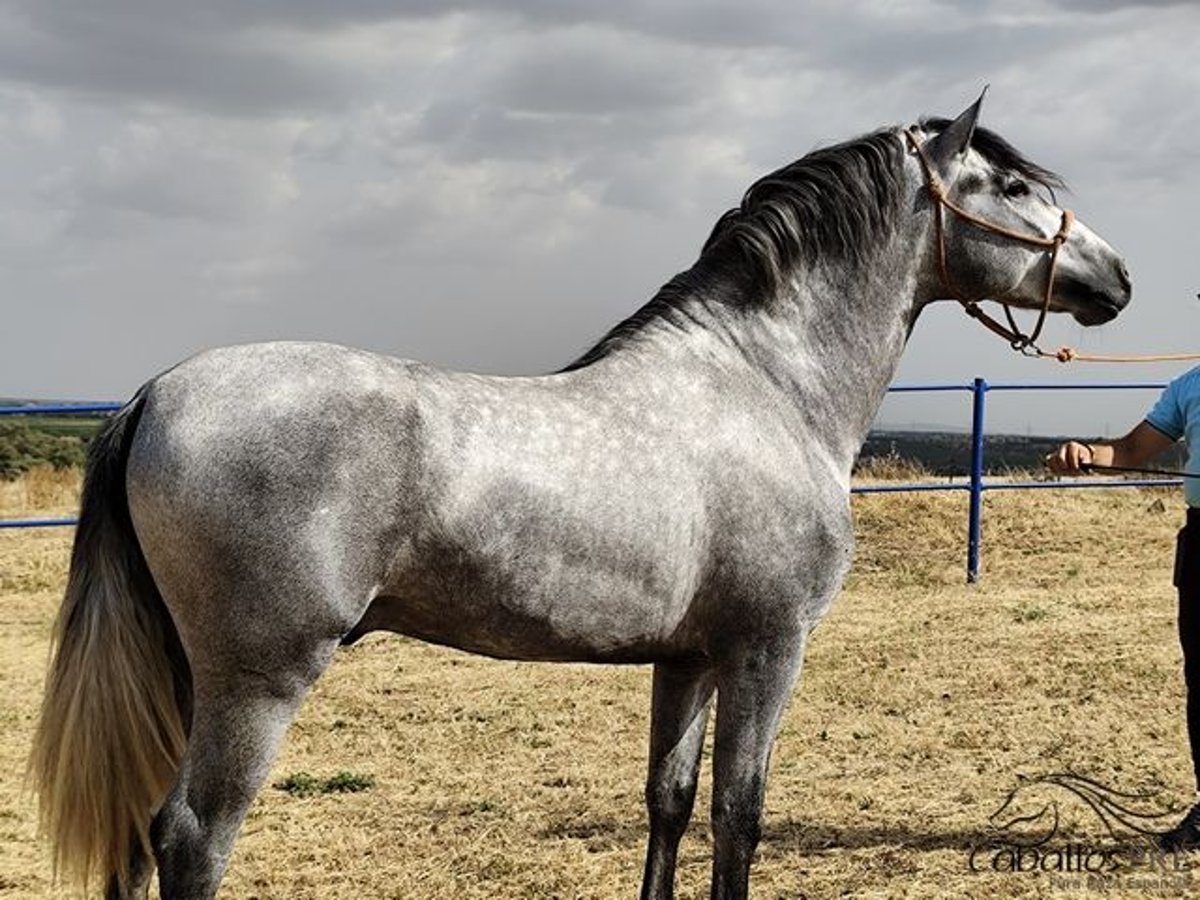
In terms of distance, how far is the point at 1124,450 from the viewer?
4.57 meters

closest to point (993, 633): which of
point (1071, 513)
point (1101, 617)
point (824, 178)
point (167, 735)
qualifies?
point (1101, 617)

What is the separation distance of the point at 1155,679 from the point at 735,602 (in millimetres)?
4832

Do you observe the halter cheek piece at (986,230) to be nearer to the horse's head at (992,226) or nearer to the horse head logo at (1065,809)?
the horse's head at (992,226)

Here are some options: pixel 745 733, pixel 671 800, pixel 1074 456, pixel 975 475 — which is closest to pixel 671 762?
pixel 671 800

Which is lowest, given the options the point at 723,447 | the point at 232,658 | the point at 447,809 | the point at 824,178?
the point at 447,809

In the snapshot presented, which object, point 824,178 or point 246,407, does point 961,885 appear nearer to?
point 824,178

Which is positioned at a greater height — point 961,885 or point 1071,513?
point 1071,513

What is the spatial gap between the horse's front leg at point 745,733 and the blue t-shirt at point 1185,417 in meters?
1.82

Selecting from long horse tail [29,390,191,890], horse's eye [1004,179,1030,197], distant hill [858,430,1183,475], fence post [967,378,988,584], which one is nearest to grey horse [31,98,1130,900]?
long horse tail [29,390,191,890]

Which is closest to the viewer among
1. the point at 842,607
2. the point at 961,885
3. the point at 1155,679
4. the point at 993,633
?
the point at 961,885

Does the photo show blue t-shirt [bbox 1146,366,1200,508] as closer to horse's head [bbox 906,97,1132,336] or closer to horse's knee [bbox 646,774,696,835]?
horse's head [bbox 906,97,1132,336]

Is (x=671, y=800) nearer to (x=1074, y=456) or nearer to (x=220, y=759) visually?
(x=220, y=759)

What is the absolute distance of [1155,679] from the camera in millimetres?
7215

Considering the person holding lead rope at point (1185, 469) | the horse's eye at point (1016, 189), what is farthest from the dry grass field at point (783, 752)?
the horse's eye at point (1016, 189)
